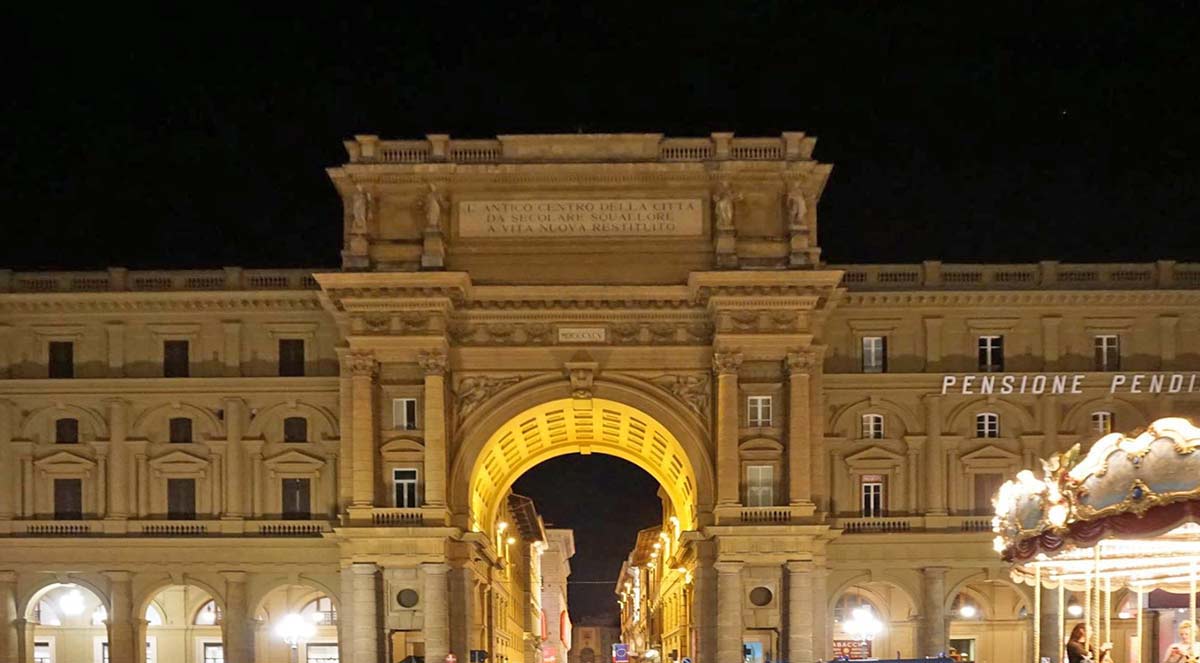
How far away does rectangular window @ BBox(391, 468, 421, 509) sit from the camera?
196ft

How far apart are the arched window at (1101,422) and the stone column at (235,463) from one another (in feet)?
116

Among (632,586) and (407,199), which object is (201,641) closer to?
(407,199)

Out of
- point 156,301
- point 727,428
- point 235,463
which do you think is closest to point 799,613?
point 727,428

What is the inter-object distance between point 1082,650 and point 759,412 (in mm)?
27151

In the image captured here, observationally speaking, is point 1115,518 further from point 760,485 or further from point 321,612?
point 321,612

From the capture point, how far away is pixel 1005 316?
62.1 metres

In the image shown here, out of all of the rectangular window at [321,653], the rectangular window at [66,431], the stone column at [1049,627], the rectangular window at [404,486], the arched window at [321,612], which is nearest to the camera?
the rectangular window at [404,486]

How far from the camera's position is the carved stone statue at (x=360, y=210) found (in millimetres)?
59250

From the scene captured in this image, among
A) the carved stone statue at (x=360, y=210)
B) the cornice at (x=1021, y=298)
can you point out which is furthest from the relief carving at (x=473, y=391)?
the cornice at (x=1021, y=298)

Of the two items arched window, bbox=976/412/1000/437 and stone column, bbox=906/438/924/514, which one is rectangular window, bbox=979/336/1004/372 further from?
stone column, bbox=906/438/924/514

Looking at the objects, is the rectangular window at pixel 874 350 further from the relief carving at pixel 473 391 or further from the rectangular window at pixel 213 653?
the rectangular window at pixel 213 653

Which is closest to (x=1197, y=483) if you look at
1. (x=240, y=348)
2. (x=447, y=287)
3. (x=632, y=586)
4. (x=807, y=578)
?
(x=807, y=578)

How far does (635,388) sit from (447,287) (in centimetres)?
862

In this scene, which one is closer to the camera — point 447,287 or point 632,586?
point 447,287
